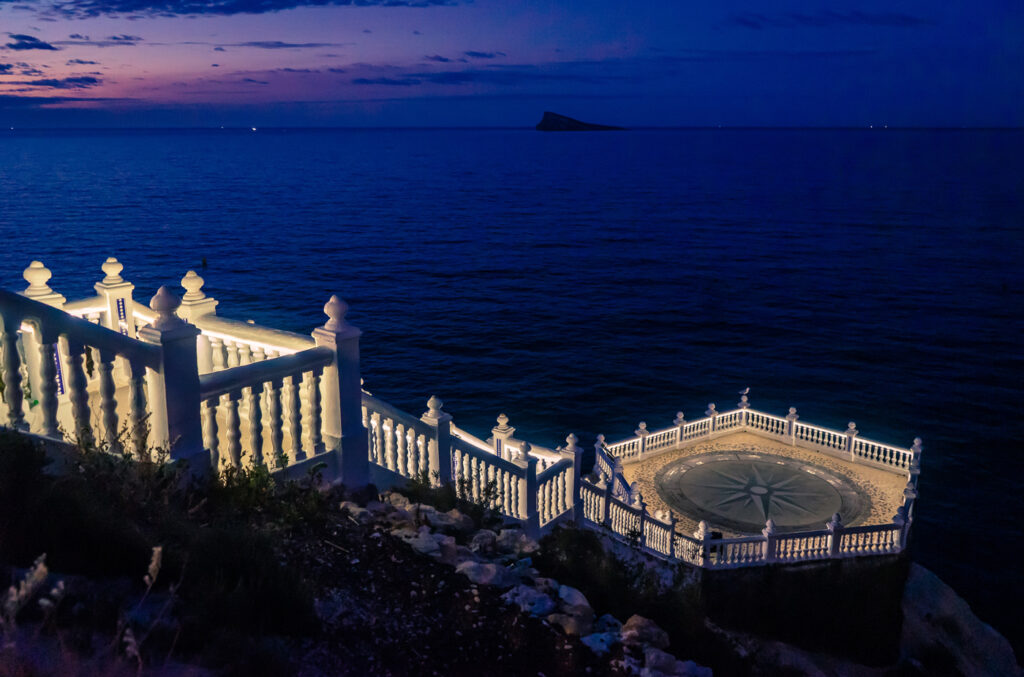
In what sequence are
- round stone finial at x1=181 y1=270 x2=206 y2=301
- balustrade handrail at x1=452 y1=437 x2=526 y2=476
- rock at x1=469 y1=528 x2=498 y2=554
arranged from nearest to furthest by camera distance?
rock at x1=469 y1=528 x2=498 y2=554 → round stone finial at x1=181 y1=270 x2=206 y2=301 → balustrade handrail at x1=452 y1=437 x2=526 y2=476

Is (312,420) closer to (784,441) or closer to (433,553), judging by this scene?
(433,553)

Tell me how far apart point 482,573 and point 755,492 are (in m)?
14.3

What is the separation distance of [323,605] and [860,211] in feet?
308

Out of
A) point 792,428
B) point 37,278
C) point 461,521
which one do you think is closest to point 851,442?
point 792,428

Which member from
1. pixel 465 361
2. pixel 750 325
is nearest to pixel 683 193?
pixel 750 325

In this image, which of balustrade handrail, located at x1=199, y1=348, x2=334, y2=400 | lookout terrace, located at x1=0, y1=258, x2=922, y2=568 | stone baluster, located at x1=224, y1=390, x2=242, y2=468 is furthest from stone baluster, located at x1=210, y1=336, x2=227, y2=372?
stone baluster, located at x1=224, y1=390, x2=242, y2=468

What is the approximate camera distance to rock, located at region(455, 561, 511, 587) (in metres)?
6.54

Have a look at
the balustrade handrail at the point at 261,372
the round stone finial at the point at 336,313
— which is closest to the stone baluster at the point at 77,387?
the balustrade handrail at the point at 261,372

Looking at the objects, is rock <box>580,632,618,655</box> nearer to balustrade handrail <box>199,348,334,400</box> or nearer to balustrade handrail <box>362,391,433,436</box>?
balustrade handrail <box>199,348,334,400</box>

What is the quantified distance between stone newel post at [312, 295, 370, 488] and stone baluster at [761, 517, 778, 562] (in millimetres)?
10896

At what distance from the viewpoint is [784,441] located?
22.0 meters

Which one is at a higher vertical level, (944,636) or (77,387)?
(77,387)

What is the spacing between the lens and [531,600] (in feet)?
20.6

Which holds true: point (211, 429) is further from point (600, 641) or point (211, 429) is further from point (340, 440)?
point (600, 641)
